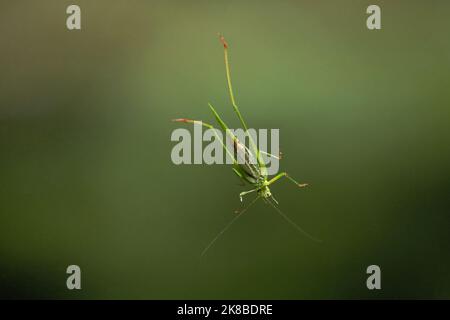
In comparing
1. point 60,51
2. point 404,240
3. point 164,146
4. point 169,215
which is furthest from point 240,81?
point 404,240

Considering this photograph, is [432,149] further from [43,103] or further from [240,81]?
[43,103]

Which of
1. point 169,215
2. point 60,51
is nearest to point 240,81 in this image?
point 169,215

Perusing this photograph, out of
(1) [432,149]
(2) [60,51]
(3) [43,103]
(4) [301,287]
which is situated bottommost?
(4) [301,287]

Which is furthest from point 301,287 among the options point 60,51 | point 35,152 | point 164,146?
point 60,51

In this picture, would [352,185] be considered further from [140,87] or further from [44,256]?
[44,256]

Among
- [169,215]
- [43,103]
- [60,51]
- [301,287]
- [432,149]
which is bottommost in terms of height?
[301,287]

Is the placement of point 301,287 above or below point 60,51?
below

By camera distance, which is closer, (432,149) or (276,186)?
(276,186)

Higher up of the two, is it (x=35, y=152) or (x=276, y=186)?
(x=35, y=152)

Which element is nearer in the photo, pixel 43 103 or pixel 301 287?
pixel 301 287
